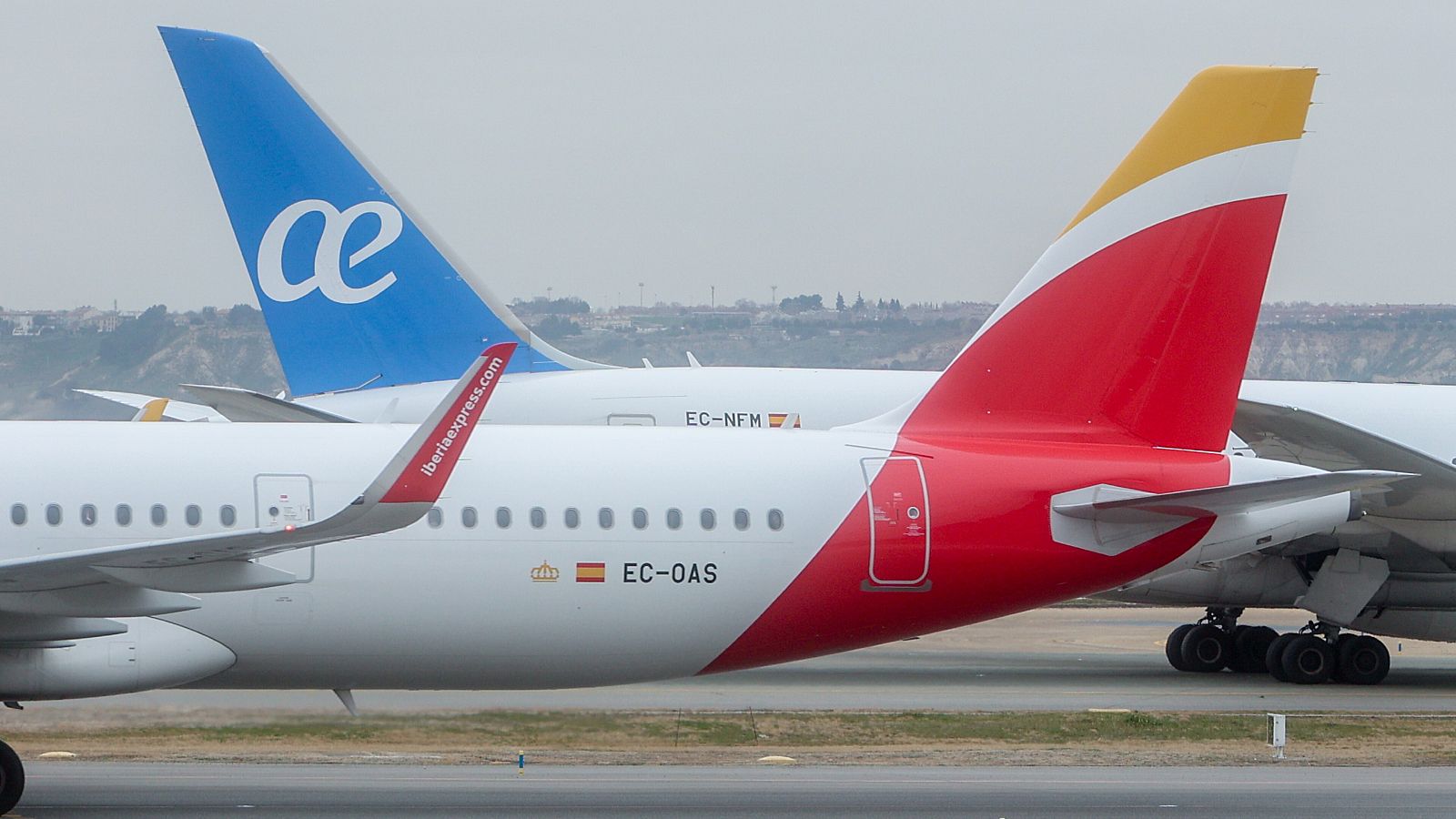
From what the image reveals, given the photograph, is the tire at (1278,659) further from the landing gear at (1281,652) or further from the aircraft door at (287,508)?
the aircraft door at (287,508)

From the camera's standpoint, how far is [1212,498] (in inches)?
621

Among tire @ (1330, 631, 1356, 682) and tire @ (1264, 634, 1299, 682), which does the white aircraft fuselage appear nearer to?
tire @ (1330, 631, 1356, 682)

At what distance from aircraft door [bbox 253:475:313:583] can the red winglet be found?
231cm

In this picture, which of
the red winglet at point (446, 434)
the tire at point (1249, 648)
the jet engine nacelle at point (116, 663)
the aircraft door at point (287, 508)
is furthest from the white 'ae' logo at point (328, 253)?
the tire at point (1249, 648)

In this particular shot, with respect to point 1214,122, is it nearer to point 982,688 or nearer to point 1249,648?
point 982,688

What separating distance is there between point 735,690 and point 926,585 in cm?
887

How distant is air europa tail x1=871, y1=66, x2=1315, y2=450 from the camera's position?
17156mm

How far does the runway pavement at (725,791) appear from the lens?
1540 centimetres

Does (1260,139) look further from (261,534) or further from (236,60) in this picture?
(236,60)

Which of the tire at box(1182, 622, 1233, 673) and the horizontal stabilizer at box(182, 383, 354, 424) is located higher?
the horizontal stabilizer at box(182, 383, 354, 424)

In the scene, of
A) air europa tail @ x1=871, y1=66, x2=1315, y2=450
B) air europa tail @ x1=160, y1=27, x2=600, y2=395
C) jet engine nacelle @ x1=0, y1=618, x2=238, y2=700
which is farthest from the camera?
air europa tail @ x1=160, y1=27, x2=600, y2=395

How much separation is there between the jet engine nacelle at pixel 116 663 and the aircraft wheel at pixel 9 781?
58cm

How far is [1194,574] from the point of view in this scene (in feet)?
91.6

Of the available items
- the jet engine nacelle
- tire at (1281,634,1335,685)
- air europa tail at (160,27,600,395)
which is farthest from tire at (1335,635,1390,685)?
the jet engine nacelle
